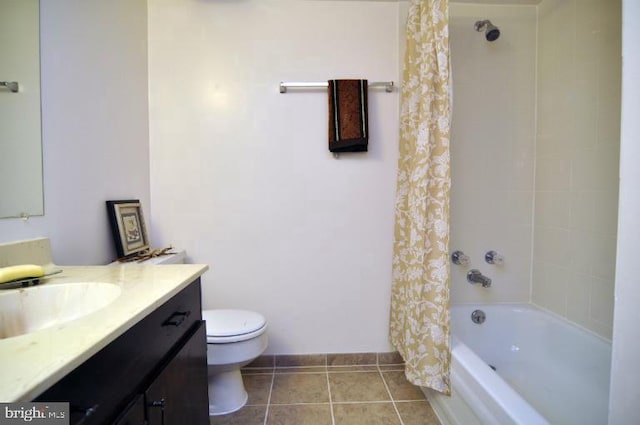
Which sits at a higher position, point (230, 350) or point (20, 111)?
point (20, 111)

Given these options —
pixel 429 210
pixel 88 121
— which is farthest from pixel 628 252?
pixel 88 121

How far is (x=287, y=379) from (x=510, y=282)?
5.12ft

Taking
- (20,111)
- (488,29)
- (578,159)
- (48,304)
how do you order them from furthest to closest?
1. (488,29)
2. (578,159)
3. (20,111)
4. (48,304)

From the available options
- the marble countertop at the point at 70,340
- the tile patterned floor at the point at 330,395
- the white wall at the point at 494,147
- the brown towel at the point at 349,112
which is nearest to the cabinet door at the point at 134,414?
the marble countertop at the point at 70,340

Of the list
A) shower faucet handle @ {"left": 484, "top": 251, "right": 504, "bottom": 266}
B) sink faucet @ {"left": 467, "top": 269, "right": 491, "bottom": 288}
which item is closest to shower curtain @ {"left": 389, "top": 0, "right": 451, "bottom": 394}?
sink faucet @ {"left": 467, "top": 269, "right": 491, "bottom": 288}

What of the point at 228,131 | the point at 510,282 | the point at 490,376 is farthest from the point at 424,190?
the point at 228,131

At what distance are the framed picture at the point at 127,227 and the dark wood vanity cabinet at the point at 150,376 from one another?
2.42ft

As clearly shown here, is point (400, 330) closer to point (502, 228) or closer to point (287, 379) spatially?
point (287, 379)

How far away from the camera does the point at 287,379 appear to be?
5.76 ft

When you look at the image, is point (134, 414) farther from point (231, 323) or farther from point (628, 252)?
point (628, 252)

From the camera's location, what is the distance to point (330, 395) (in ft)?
5.29

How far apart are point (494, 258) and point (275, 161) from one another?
1526mm

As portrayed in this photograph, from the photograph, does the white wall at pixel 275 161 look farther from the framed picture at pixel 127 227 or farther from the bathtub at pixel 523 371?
the bathtub at pixel 523 371

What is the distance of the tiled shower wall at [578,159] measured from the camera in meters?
1.39
